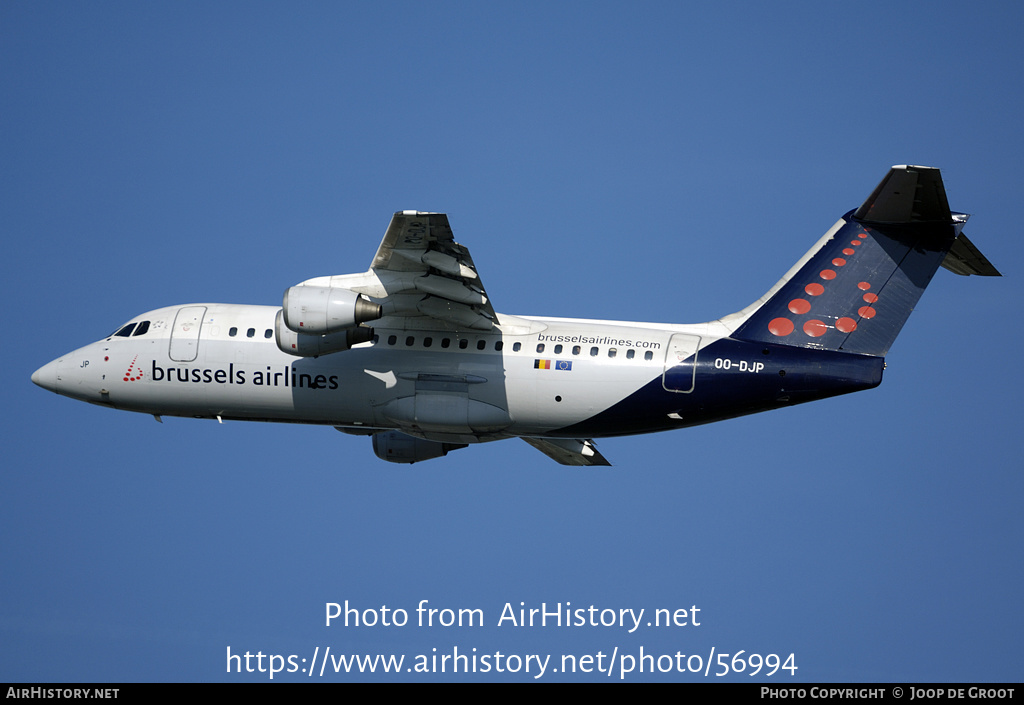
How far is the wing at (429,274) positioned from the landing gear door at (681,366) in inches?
121

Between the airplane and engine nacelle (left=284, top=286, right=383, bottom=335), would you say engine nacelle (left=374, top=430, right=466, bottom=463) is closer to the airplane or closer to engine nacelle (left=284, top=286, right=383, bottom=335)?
the airplane

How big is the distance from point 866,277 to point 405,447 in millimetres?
9273

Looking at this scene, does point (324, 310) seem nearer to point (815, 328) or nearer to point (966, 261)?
point (815, 328)

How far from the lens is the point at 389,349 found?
23547 millimetres

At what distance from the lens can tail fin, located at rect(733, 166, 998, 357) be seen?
22344 mm

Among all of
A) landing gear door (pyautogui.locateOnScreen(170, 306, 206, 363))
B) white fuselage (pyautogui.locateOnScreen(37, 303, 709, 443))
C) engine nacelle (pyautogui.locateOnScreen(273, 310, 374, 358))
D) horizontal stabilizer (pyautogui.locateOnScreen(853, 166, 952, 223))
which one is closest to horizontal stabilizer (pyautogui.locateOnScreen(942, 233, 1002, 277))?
horizontal stabilizer (pyautogui.locateOnScreen(853, 166, 952, 223))

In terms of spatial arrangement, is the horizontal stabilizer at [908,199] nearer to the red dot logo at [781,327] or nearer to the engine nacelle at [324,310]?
the red dot logo at [781,327]

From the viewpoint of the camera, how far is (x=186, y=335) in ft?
80.5

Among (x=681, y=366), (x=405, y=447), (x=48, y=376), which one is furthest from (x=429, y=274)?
(x=48, y=376)
